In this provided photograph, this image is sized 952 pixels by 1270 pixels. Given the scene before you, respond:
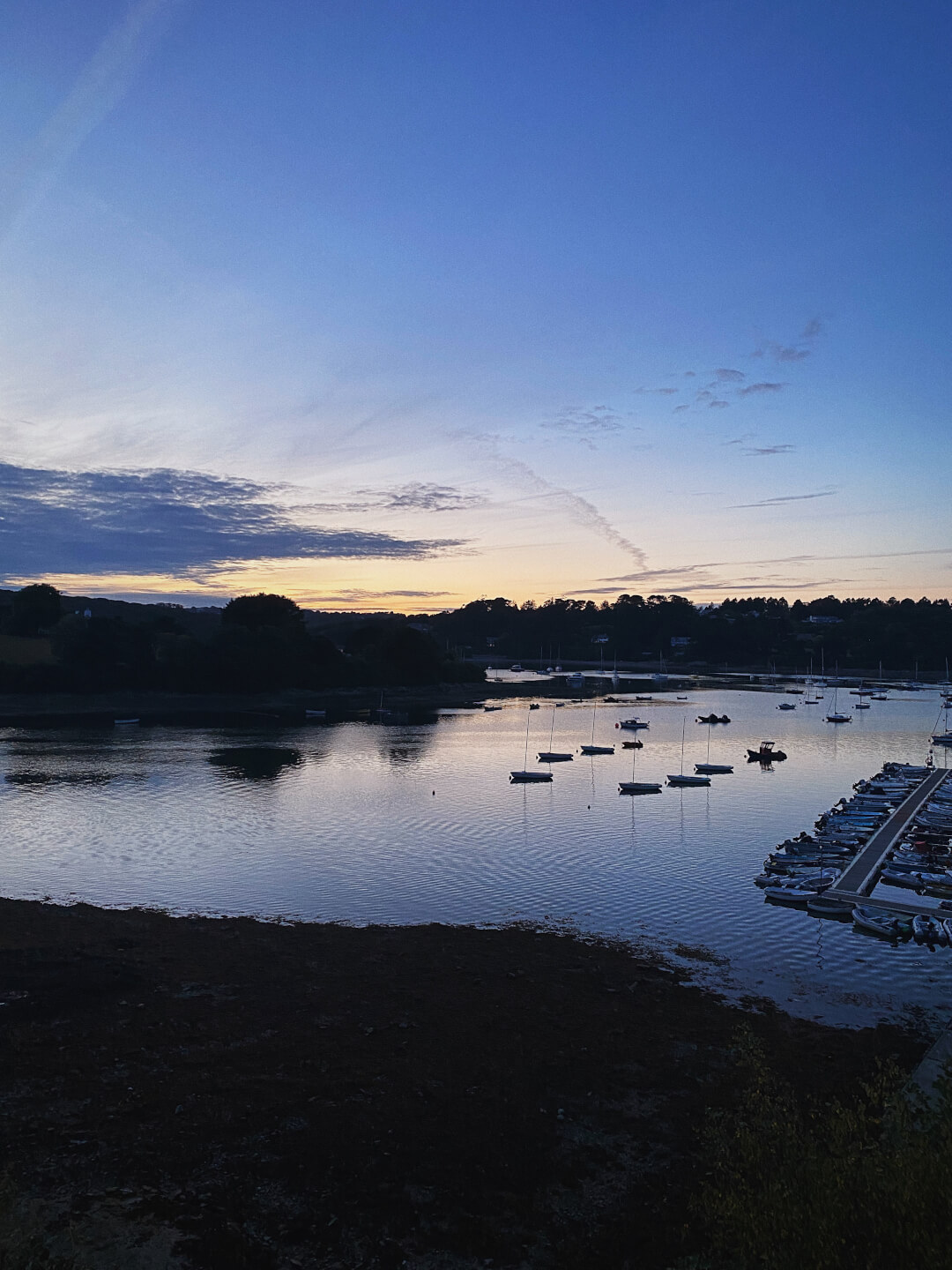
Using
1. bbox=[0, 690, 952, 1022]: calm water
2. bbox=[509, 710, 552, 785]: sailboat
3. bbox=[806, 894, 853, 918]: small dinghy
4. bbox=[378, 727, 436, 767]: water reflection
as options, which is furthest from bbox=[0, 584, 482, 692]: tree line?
bbox=[806, 894, 853, 918]: small dinghy

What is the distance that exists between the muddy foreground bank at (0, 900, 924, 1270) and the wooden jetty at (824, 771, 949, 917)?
11432 millimetres

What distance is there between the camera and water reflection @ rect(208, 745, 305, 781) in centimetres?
6556

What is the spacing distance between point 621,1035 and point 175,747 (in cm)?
6794

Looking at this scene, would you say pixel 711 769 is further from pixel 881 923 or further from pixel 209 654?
pixel 209 654

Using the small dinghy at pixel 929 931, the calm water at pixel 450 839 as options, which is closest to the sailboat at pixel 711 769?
the calm water at pixel 450 839

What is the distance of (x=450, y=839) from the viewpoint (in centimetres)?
4466

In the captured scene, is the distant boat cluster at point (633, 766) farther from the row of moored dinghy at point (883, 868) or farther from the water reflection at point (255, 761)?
the water reflection at point (255, 761)

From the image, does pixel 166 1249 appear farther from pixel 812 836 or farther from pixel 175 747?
pixel 175 747

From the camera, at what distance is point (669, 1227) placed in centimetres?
1238

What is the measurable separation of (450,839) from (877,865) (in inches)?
781

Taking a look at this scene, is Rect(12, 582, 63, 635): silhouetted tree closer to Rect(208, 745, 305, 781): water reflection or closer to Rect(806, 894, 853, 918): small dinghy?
Rect(208, 745, 305, 781): water reflection

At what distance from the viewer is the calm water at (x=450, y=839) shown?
2828cm

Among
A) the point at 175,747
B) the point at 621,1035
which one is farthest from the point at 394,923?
the point at 175,747

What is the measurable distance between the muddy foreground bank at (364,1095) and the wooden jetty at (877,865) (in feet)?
37.5
